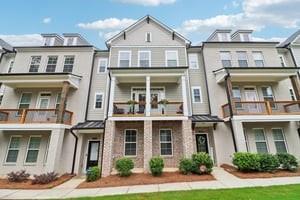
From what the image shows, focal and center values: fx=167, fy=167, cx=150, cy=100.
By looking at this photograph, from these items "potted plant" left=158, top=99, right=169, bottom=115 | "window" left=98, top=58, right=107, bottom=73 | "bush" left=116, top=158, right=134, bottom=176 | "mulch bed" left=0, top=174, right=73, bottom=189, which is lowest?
→ "mulch bed" left=0, top=174, right=73, bottom=189

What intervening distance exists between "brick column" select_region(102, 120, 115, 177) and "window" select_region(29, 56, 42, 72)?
9455mm

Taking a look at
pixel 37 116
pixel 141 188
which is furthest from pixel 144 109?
pixel 37 116

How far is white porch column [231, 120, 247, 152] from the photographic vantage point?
11321 mm

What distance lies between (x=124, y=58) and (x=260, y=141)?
43.7 ft

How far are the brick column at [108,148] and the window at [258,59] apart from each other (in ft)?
45.7

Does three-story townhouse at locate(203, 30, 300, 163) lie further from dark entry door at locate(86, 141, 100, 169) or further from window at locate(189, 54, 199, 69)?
dark entry door at locate(86, 141, 100, 169)

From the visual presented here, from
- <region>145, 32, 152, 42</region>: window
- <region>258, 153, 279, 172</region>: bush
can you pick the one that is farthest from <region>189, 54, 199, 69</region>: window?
<region>258, 153, 279, 172</region>: bush

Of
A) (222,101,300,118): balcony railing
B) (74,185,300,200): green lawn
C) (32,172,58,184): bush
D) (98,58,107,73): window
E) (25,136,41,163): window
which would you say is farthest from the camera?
(98,58,107,73): window

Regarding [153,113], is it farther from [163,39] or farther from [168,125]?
[163,39]

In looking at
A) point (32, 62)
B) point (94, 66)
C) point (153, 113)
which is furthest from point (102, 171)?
point (32, 62)

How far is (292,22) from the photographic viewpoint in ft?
73.2

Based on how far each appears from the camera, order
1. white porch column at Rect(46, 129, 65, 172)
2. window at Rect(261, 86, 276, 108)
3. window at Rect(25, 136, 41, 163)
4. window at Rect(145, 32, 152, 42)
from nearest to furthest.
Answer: white porch column at Rect(46, 129, 65, 172), window at Rect(25, 136, 41, 163), window at Rect(261, 86, 276, 108), window at Rect(145, 32, 152, 42)

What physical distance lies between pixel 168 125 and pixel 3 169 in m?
12.6

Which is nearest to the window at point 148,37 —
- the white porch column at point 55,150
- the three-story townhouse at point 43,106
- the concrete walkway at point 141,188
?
the three-story townhouse at point 43,106
